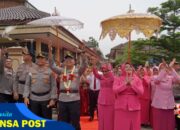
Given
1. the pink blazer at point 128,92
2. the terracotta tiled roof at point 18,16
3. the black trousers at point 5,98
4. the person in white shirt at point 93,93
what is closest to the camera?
the pink blazer at point 128,92

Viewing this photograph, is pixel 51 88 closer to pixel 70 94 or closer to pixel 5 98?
pixel 70 94

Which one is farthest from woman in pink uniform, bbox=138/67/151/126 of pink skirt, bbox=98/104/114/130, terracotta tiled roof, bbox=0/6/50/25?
terracotta tiled roof, bbox=0/6/50/25

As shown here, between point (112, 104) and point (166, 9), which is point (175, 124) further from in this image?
point (166, 9)

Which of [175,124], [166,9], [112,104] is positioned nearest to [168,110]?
[175,124]

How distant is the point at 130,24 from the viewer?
6.96 m

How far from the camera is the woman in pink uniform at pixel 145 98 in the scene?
9523 millimetres

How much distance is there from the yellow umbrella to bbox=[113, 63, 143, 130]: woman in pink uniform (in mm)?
685

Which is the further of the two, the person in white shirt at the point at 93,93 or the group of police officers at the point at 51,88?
the person in white shirt at the point at 93,93

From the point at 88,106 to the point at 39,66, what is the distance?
5.05m

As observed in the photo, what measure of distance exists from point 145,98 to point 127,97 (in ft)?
10.1

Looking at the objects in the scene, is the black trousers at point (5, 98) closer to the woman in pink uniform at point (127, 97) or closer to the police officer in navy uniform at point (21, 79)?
the police officer in navy uniform at point (21, 79)

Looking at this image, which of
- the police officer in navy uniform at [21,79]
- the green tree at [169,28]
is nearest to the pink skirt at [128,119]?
the police officer in navy uniform at [21,79]

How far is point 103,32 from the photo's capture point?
715 centimetres

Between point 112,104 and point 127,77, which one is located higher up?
point 127,77
